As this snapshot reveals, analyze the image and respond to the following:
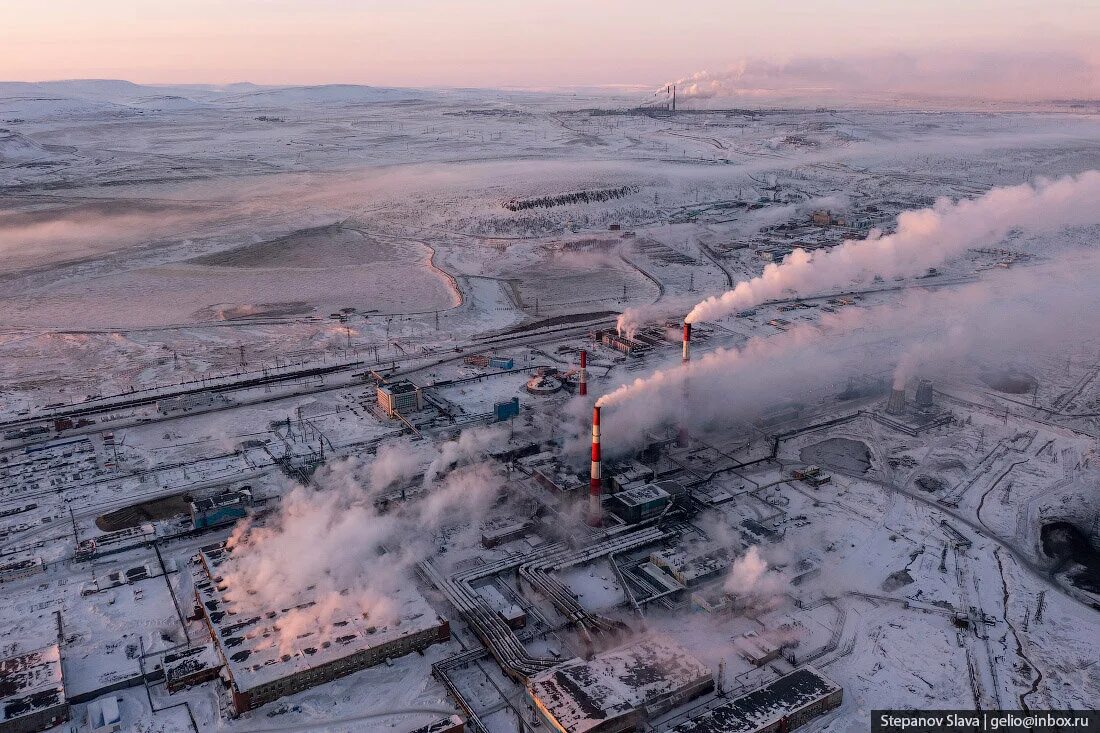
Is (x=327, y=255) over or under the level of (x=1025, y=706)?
over

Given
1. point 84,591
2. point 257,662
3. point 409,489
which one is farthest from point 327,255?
point 257,662

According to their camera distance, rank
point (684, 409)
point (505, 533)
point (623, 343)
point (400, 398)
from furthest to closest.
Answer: point (623, 343)
point (400, 398)
point (684, 409)
point (505, 533)

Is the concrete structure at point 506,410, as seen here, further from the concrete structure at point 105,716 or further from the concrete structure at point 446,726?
the concrete structure at point 105,716

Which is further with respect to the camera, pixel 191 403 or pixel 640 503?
pixel 191 403

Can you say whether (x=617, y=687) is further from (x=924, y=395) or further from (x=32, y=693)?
(x=924, y=395)

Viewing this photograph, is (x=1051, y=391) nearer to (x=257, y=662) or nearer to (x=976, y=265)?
(x=976, y=265)

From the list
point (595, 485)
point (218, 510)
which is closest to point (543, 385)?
point (595, 485)

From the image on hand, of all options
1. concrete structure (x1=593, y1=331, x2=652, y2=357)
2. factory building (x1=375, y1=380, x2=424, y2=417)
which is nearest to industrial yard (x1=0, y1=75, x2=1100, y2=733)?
factory building (x1=375, y1=380, x2=424, y2=417)
